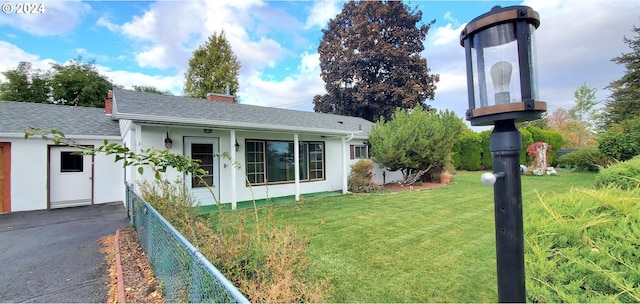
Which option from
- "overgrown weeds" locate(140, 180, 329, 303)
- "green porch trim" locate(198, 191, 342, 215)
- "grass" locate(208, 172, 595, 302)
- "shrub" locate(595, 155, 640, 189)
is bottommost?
"grass" locate(208, 172, 595, 302)

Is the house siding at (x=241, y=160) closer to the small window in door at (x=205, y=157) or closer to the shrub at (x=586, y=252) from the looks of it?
the small window in door at (x=205, y=157)

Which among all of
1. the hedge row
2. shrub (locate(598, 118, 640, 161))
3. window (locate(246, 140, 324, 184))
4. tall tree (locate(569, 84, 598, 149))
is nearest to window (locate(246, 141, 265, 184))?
window (locate(246, 140, 324, 184))

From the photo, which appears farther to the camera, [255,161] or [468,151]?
[468,151]

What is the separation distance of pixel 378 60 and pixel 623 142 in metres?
14.6

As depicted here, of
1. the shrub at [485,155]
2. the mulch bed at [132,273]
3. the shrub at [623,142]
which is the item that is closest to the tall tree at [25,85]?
the mulch bed at [132,273]

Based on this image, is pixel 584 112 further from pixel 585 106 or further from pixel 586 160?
pixel 586 160

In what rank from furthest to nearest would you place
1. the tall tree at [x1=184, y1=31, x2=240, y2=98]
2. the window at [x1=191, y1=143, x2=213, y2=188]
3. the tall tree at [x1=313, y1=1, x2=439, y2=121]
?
the tall tree at [x1=184, y1=31, x2=240, y2=98] < the tall tree at [x1=313, y1=1, x2=439, y2=121] < the window at [x1=191, y1=143, x2=213, y2=188]

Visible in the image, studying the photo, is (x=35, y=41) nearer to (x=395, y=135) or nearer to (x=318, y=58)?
(x=395, y=135)

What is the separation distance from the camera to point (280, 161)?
9211 millimetres

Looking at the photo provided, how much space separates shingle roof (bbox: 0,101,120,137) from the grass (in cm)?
673

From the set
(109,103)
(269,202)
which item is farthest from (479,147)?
(109,103)

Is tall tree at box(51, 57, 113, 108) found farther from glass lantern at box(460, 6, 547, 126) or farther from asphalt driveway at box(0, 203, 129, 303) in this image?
glass lantern at box(460, 6, 547, 126)

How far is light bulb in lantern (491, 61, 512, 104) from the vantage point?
1268mm

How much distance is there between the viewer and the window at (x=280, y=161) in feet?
28.3
